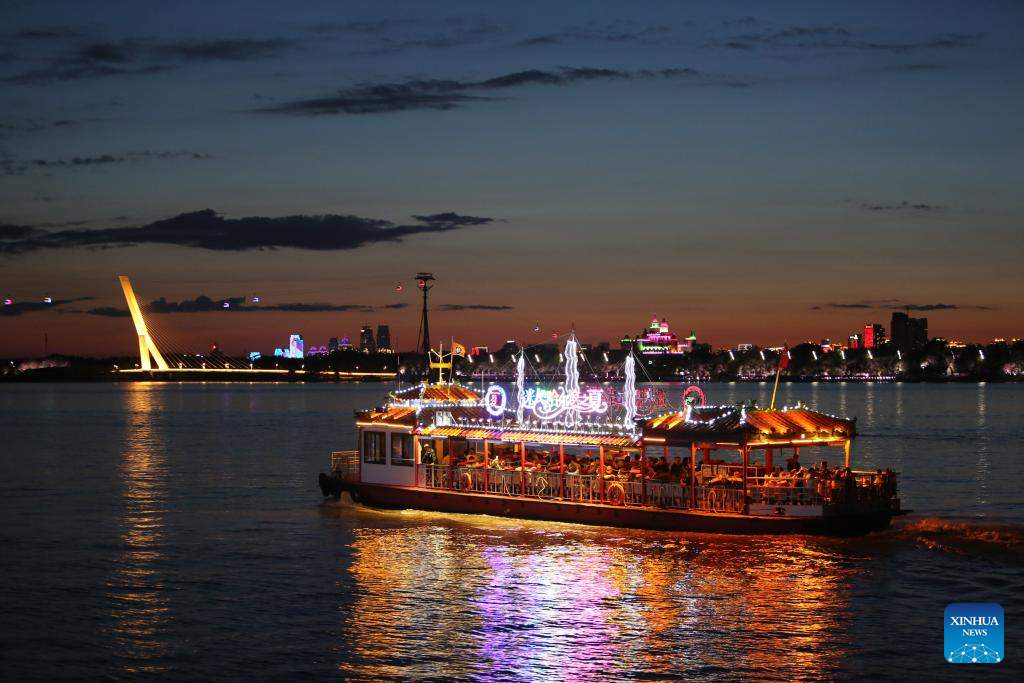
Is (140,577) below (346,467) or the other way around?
below

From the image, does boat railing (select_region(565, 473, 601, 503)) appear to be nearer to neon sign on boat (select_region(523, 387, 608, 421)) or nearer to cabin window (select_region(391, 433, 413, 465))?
neon sign on boat (select_region(523, 387, 608, 421))

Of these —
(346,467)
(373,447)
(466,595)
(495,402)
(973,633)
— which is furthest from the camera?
(346,467)

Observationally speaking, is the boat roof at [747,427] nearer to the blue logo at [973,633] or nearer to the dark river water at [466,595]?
the dark river water at [466,595]

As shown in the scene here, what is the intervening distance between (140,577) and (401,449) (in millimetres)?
11064

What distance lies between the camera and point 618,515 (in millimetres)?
34750

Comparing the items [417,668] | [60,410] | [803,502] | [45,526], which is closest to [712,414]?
[803,502]

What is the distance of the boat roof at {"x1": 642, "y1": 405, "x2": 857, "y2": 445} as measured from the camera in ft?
107

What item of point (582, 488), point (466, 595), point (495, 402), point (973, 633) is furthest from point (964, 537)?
point (466, 595)

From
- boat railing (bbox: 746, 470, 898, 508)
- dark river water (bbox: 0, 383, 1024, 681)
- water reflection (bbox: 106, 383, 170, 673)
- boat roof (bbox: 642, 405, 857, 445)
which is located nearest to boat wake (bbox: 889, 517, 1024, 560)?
dark river water (bbox: 0, 383, 1024, 681)

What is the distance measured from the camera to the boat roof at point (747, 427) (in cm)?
3275

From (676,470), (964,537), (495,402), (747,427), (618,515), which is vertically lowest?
(964,537)

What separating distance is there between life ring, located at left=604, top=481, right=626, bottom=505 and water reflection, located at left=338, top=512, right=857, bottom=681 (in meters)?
0.82

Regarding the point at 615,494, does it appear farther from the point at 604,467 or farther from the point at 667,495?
the point at 667,495

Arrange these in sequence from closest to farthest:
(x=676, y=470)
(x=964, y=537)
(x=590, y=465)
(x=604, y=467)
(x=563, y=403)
Result: (x=964, y=537) → (x=676, y=470) → (x=604, y=467) → (x=590, y=465) → (x=563, y=403)
